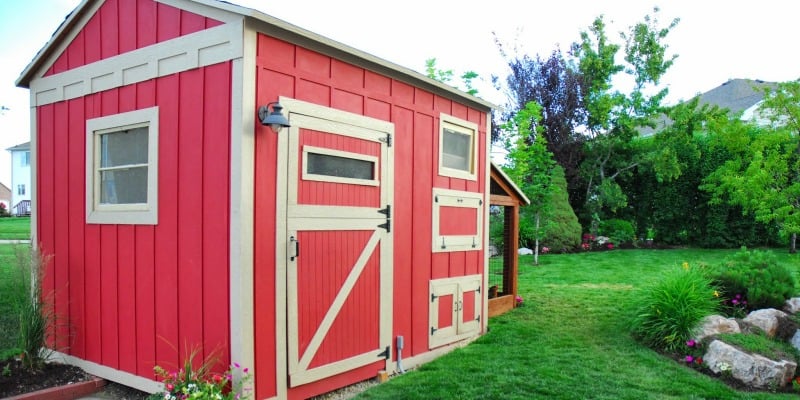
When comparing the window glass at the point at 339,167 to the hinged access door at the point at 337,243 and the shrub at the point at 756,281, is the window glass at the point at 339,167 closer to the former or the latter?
the hinged access door at the point at 337,243

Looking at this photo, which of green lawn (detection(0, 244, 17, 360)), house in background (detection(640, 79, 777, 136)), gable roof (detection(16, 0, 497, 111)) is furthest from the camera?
house in background (detection(640, 79, 777, 136))

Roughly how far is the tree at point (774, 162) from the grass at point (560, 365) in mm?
970

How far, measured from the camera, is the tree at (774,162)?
865cm

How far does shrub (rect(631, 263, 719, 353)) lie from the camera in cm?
570

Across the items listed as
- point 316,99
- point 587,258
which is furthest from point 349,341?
point 587,258

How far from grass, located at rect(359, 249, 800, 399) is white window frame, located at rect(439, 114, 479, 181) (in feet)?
6.15

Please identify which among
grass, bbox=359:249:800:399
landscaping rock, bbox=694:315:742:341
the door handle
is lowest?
grass, bbox=359:249:800:399

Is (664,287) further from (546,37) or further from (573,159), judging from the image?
(546,37)

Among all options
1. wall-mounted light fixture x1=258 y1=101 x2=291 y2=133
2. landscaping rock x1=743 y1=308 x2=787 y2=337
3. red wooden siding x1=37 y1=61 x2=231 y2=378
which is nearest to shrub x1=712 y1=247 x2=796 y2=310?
landscaping rock x1=743 y1=308 x2=787 y2=337

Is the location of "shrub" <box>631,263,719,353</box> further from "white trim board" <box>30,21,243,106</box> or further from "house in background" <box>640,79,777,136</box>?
"house in background" <box>640,79,777,136</box>

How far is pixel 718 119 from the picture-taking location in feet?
43.6

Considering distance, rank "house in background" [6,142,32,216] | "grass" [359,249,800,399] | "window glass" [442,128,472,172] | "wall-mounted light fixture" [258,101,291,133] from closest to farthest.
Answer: "wall-mounted light fixture" [258,101,291,133]
"grass" [359,249,800,399]
"window glass" [442,128,472,172]
"house in background" [6,142,32,216]

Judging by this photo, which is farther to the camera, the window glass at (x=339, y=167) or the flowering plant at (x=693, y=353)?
the flowering plant at (x=693, y=353)

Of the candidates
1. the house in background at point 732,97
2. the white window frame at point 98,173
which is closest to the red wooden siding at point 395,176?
the white window frame at point 98,173
